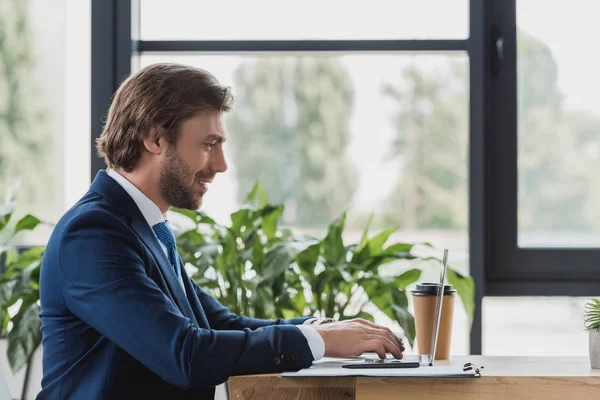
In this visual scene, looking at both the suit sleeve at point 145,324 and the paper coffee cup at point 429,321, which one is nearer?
the suit sleeve at point 145,324

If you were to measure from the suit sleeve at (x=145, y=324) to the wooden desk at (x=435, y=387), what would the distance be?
0.05 m

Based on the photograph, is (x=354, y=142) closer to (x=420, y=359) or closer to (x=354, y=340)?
(x=420, y=359)

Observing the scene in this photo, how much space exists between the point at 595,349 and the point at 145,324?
941 mm

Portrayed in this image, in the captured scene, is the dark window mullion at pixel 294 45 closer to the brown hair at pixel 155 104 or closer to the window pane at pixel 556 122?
the window pane at pixel 556 122

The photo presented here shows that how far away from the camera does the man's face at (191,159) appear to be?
1749mm

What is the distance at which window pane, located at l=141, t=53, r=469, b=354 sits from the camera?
9.64ft

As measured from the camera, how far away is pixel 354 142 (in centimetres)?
298

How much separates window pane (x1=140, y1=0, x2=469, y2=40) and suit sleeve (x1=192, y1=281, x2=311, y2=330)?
1.29 meters

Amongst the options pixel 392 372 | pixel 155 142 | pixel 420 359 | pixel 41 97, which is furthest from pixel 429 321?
pixel 41 97

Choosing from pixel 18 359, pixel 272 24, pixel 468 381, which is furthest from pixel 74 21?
pixel 468 381

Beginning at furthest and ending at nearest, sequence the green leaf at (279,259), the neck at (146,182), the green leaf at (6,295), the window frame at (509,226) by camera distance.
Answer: the window frame at (509,226) → the green leaf at (6,295) → the green leaf at (279,259) → the neck at (146,182)

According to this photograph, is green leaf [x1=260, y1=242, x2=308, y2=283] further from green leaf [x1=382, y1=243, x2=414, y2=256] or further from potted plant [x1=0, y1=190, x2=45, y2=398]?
potted plant [x1=0, y1=190, x2=45, y2=398]

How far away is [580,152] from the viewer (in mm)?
2900

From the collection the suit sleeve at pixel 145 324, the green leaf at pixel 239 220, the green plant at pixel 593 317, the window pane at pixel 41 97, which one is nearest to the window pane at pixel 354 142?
the window pane at pixel 41 97
